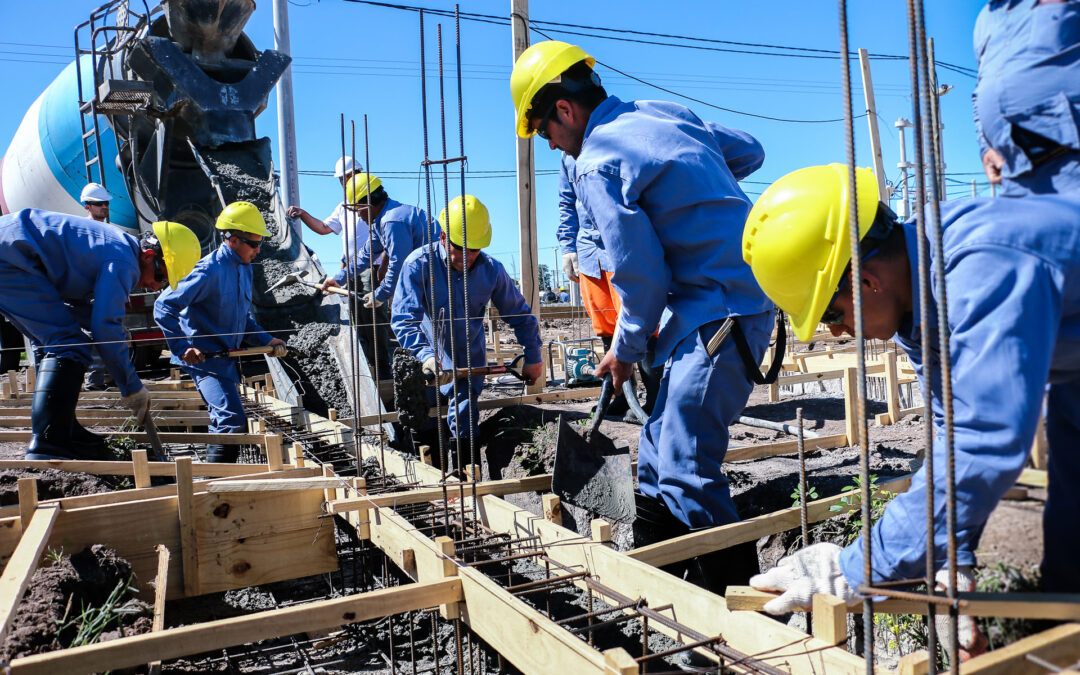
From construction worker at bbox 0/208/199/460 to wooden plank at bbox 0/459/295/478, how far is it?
0.50m

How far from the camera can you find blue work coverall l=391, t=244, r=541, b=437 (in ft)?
17.6

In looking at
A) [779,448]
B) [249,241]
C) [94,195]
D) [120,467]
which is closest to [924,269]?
[779,448]

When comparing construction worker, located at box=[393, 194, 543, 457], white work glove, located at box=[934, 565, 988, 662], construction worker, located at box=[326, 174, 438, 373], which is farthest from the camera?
construction worker, located at box=[326, 174, 438, 373]

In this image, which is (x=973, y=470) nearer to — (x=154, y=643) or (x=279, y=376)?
(x=154, y=643)

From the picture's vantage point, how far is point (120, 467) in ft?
14.2

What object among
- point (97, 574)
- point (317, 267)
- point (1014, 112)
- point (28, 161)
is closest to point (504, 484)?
point (97, 574)

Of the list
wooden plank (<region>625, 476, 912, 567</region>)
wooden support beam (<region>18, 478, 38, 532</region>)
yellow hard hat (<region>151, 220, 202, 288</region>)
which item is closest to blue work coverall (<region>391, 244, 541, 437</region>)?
yellow hard hat (<region>151, 220, 202, 288</region>)

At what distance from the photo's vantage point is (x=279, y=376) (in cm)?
751

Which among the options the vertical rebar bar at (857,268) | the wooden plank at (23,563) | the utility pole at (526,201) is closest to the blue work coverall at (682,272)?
the vertical rebar bar at (857,268)

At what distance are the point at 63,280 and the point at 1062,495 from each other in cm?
524

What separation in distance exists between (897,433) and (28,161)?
43.7 feet

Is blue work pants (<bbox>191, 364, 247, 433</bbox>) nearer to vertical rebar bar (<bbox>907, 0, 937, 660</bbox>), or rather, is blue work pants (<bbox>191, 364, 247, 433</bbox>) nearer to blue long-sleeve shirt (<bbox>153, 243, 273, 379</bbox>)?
A: blue long-sleeve shirt (<bbox>153, 243, 273, 379</bbox>)

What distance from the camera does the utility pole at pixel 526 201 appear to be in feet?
23.8

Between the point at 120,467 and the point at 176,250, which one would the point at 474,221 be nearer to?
the point at 176,250
